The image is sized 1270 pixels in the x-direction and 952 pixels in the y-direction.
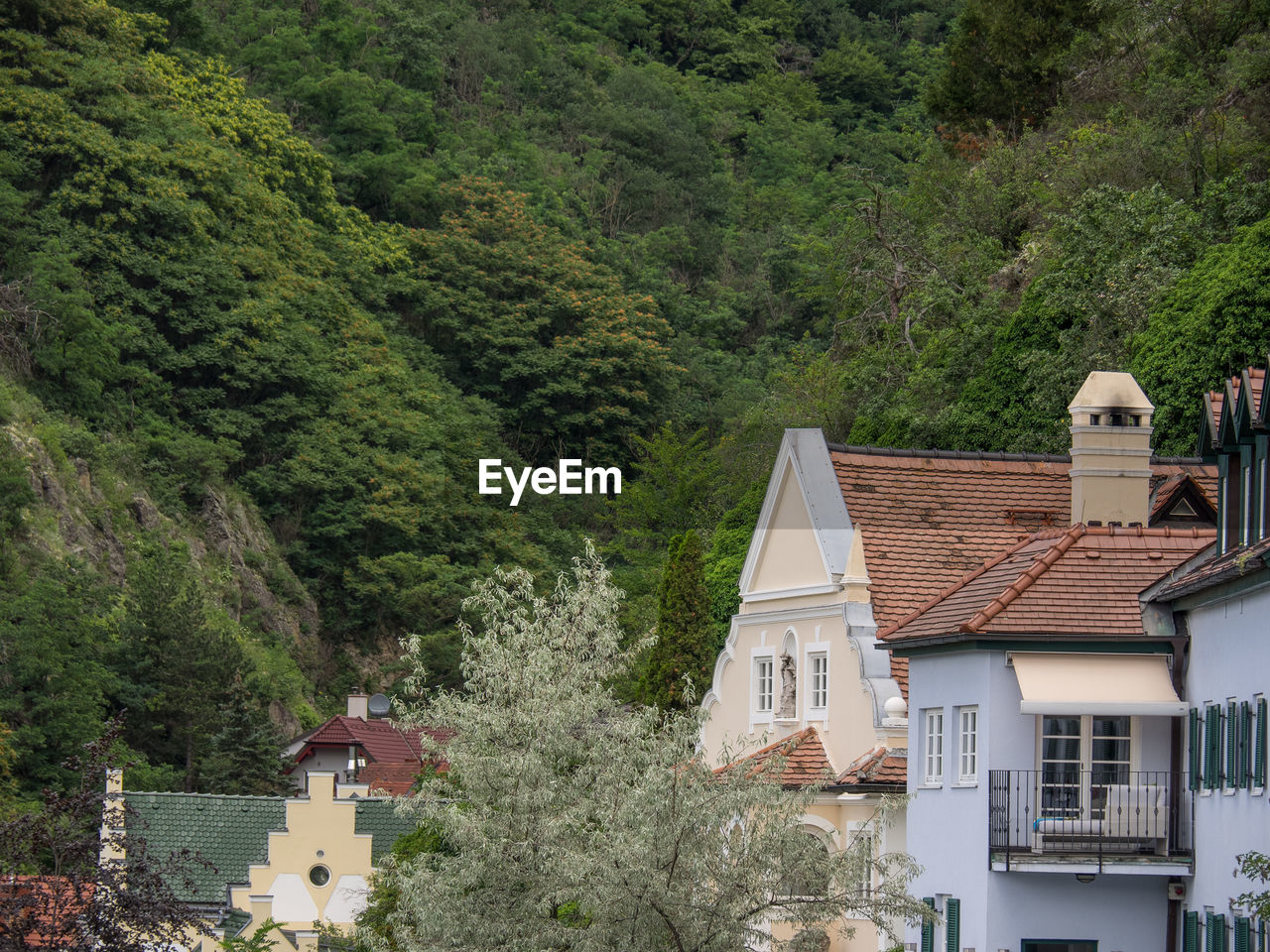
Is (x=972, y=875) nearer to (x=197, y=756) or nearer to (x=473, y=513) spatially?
(x=197, y=756)

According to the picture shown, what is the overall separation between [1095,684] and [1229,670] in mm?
1884

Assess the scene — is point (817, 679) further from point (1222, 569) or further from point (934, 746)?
point (1222, 569)

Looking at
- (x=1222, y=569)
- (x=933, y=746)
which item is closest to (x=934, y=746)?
(x=933, y=746)

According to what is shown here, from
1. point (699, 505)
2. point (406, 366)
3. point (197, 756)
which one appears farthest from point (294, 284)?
point (197, 756)

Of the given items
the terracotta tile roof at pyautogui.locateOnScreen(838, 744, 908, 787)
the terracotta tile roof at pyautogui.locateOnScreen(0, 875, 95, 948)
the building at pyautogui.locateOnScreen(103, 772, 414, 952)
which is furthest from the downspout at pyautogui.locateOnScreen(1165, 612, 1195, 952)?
the building at pyautogui.locateOnScreen(103, 772, 414, 952)

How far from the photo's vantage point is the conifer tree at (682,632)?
Result: 126 feet

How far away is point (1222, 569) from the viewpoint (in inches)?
→ 758

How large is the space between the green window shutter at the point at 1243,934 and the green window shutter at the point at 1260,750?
0.19 metres

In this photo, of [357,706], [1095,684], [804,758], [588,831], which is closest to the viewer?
[588,831]

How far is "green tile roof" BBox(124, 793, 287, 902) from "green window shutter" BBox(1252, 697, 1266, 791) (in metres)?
27.5

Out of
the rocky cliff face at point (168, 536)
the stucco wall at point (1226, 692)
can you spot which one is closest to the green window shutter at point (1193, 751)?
the stucco wall at point (1226, 692)

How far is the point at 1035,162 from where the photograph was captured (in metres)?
47.1

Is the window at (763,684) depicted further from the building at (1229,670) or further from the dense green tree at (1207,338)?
the dense green tree at (1207,338)

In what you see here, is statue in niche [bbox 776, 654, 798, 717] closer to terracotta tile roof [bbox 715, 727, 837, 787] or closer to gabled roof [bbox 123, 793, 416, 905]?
terracotta tile roof [bbox 715, 727, 837, 787]
